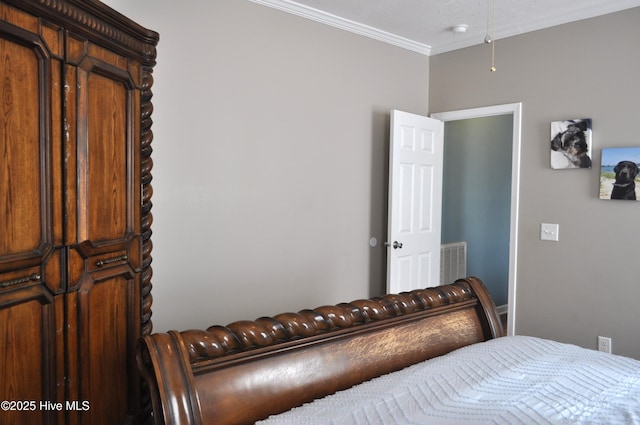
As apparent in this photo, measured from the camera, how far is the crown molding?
3.30 m

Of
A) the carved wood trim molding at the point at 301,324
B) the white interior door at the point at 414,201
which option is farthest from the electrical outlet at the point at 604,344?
the carved wood trim molding at the point at 301,324

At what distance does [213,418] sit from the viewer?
1.13 meters

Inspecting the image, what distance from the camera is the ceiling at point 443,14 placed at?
128 inches

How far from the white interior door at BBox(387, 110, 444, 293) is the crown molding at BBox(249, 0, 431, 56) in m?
0.69

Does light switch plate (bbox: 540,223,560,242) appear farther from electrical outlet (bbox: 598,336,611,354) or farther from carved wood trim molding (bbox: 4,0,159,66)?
carved wood trim molding (bbox: 4,0,159,66)

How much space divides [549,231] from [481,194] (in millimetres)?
1578

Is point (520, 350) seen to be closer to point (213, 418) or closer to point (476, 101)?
point (213, 418)

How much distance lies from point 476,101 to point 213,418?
361 centimetres

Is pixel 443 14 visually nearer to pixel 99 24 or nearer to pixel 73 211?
pixel 99 24

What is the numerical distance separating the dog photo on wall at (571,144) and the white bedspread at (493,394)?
2137 millimetres

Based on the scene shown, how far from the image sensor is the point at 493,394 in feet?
4.18

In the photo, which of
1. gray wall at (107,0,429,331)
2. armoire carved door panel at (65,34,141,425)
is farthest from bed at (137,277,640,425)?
gray wall at (107,0,429,331)

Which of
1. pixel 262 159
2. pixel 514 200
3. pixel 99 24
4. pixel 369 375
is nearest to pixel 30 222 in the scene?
pixel 99 24

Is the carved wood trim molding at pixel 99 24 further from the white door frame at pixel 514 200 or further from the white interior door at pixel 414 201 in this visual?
the white door frame at pixel 514 200
